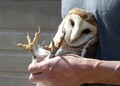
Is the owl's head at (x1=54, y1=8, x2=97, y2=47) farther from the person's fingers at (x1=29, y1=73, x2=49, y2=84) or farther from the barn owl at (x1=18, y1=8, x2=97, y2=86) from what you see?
the person's fingers at (x1=29, y1=73, x2=49, y2=84)

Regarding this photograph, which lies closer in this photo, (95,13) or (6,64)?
(95,13)

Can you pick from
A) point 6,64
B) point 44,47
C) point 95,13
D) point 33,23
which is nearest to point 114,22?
point 95,13

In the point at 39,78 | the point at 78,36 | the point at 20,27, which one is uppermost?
the point at 78,36

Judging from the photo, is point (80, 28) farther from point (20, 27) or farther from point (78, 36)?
point (20, 27)

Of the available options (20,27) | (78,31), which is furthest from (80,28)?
(20,27)

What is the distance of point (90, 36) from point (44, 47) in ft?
0.45

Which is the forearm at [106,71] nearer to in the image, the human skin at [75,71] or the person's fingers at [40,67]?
the human skin at [75,71]

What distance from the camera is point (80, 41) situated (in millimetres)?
1071

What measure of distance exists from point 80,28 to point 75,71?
11 centimetres

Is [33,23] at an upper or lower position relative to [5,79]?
upper

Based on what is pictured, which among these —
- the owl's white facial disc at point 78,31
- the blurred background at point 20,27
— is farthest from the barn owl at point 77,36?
the blurred background at point 20,27

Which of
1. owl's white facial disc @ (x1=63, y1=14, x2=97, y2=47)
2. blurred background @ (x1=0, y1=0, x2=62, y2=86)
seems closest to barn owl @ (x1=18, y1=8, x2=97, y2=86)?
owl's white facial disc @ (x1=63, y1=14, x2=97, y2=47)

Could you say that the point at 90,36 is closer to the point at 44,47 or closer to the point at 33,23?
the point at 44,47

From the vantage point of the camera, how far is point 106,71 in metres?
1.01
